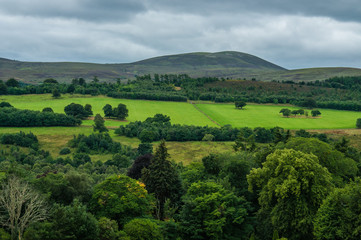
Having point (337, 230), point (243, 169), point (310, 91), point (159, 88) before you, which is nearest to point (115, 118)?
point (159, 88)

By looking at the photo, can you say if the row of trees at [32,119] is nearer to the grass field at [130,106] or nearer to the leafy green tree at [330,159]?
the grass field at [130,106]

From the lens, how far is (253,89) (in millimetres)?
187125

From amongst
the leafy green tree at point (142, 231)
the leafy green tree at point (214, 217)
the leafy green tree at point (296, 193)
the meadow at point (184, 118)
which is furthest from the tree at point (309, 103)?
the leafy green tree at point (142, 231)

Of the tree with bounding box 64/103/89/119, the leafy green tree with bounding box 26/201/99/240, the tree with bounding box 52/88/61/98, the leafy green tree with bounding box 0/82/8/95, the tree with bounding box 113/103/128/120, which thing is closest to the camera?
the leafy green tree with bounding box 26/201/99/240

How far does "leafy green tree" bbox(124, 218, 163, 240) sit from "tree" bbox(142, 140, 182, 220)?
1078 cm

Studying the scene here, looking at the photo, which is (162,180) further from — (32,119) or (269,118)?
(269,118)

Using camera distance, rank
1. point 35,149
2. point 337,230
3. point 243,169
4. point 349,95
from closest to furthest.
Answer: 1. point 337,230
2. point 243,169
3. point 35,149
4. point 349,95

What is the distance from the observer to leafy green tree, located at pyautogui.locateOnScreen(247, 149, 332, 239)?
30047mm

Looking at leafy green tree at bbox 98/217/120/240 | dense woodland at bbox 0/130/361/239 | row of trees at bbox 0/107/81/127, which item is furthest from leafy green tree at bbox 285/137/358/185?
row of trees at bbox 0/107/81/127

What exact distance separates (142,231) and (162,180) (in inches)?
474

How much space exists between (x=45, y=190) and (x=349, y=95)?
180 meters

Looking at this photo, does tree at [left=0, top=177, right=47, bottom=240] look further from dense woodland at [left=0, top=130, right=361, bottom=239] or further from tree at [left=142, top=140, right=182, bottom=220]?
tree at [left=142, top=140, right=182, bottom=220]

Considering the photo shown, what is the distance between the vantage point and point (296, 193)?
98.0 feet

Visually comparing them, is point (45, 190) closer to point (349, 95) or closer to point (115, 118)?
point (115, 118)
